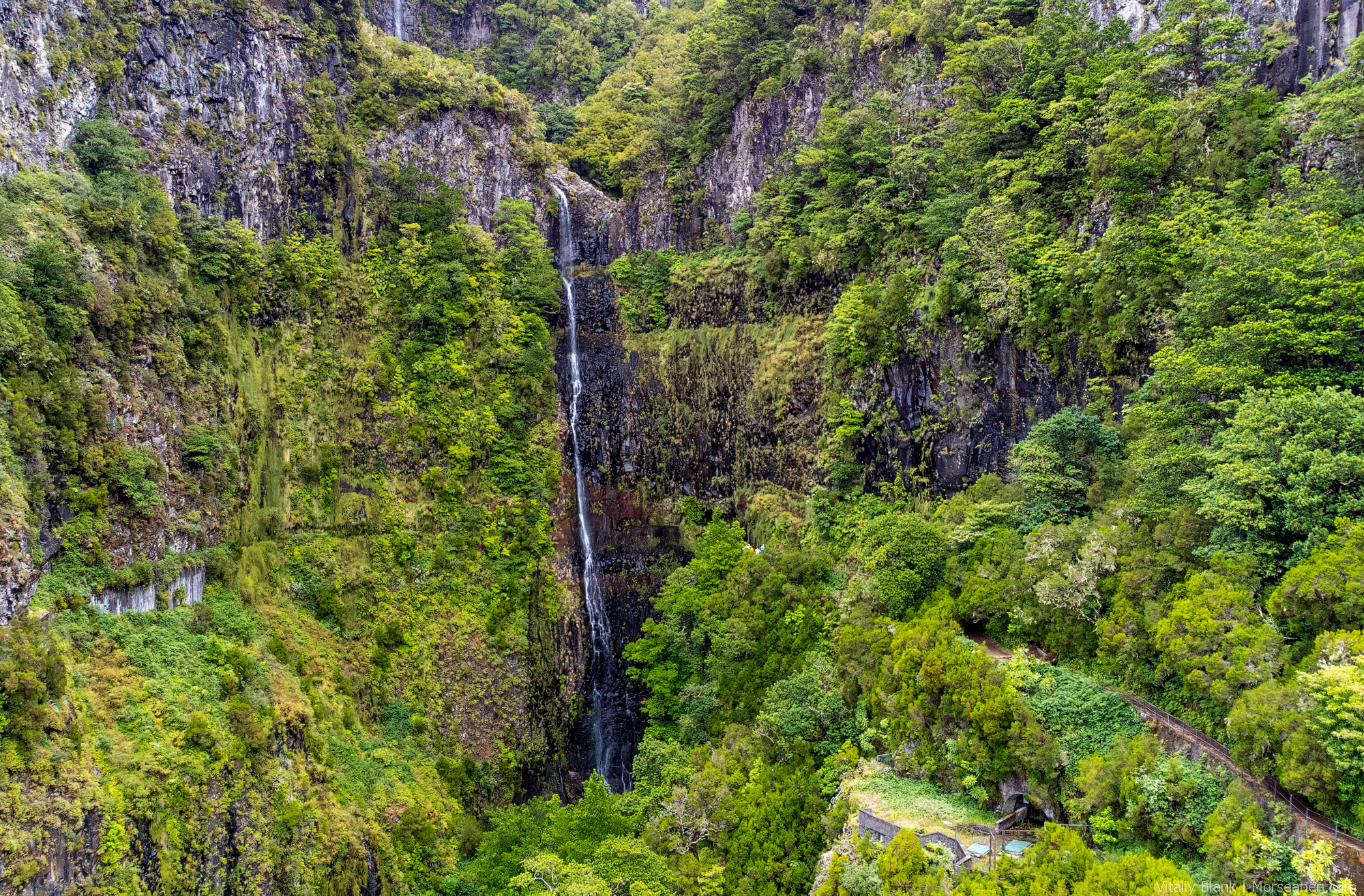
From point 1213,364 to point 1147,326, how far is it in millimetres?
3407

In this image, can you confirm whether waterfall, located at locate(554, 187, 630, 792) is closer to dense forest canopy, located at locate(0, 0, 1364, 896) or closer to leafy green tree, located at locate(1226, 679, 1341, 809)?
dense forest canopy, located at locate(0, 0, 1364, 896)

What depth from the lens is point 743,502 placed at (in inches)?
1192

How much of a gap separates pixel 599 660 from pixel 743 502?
26.8 ft

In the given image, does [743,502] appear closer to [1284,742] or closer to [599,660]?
[599,660]

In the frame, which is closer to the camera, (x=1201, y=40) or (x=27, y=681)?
(x=27, y=681)

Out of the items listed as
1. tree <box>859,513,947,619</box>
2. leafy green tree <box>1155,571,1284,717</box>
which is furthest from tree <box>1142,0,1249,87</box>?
leafy green tree <box>1155,571,1284,717</box>

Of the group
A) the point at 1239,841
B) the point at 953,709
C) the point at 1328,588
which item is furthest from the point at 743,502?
the point at 1239,841

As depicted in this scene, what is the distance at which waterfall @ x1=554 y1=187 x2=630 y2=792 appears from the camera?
2950 cm

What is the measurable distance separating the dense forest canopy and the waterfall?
1079 mm

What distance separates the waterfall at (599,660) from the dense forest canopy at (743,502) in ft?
3.54

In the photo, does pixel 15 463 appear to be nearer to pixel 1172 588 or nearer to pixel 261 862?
pixel 261 862

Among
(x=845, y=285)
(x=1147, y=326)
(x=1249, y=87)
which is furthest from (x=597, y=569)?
(x=1249, y=87)

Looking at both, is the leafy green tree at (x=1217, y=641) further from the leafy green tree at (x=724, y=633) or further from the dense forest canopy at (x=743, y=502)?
the leafy green tree at (x=724, y=633)

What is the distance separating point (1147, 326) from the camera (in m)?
17.5
